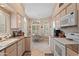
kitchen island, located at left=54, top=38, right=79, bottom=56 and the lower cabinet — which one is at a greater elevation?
kitchen island, located at left=54, top=38, right=79, bottom=56

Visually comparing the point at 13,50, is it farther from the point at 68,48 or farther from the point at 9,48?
the point at 68,48

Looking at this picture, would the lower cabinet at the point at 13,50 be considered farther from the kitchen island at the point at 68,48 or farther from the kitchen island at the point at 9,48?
the kitchen island at the point at 68,48

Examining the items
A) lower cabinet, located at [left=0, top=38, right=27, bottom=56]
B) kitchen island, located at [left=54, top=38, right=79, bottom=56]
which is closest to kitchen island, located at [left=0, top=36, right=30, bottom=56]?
lower cabinet, located at [left=0, top=38, right=27, bottom=56]

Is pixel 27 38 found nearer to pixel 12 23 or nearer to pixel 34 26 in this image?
pixel 34 26

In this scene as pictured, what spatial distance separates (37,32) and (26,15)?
97cm

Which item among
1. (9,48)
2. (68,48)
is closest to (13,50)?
(9,48)

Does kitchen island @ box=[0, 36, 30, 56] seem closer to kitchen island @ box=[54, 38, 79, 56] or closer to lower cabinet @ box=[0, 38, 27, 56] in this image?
lower cabinet @ box=[0, 38, 27, 56]

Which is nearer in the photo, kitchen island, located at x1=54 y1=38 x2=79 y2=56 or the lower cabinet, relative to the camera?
kitchen island, located at x1=54 y1=38 x2=79 y2=56

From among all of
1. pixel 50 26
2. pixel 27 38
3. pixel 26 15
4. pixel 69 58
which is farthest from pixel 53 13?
pixel 69 58

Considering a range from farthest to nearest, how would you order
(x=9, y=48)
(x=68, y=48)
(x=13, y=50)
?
1. (x=13, y=50)
2. (x=9, y=48)
3. (x=68, y=48)

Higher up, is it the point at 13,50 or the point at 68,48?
the point at 68,48

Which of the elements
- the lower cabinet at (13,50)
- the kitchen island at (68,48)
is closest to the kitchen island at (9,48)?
the lower cabinet at (13,50)

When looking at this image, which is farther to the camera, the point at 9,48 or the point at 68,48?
the point at 9,48

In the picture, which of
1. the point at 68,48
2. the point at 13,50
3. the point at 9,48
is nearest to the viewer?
the point at 68,48
